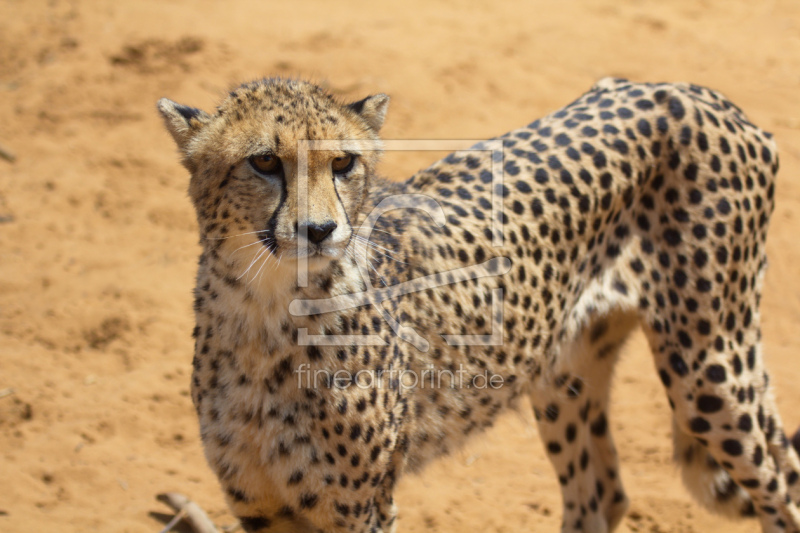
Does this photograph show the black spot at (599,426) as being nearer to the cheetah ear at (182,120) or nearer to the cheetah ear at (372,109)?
the cheetah ear at (372,109)

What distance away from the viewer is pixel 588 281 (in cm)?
292

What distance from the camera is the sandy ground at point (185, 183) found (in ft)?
11.5

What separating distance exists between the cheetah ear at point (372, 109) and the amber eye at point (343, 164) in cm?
25

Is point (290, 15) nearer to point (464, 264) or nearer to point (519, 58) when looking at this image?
point (519, 58)

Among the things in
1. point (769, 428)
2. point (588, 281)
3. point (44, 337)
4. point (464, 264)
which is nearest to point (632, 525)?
point (769, 428)

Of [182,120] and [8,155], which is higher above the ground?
[182,120]

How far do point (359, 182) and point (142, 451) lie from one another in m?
1.98

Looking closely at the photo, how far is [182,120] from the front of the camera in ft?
7.20

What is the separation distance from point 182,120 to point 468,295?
1.06 m

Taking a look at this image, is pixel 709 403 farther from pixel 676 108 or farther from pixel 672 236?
pixel 676 108

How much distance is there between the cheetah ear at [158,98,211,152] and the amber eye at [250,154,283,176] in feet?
0.84

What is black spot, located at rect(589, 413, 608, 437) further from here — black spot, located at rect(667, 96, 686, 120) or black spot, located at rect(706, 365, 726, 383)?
black spot, located at rect(667, 96, 686, 120)

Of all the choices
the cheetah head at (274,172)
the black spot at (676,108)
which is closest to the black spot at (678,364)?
the black spot at (676,108)

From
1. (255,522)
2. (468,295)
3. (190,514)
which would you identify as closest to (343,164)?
(468,295)
